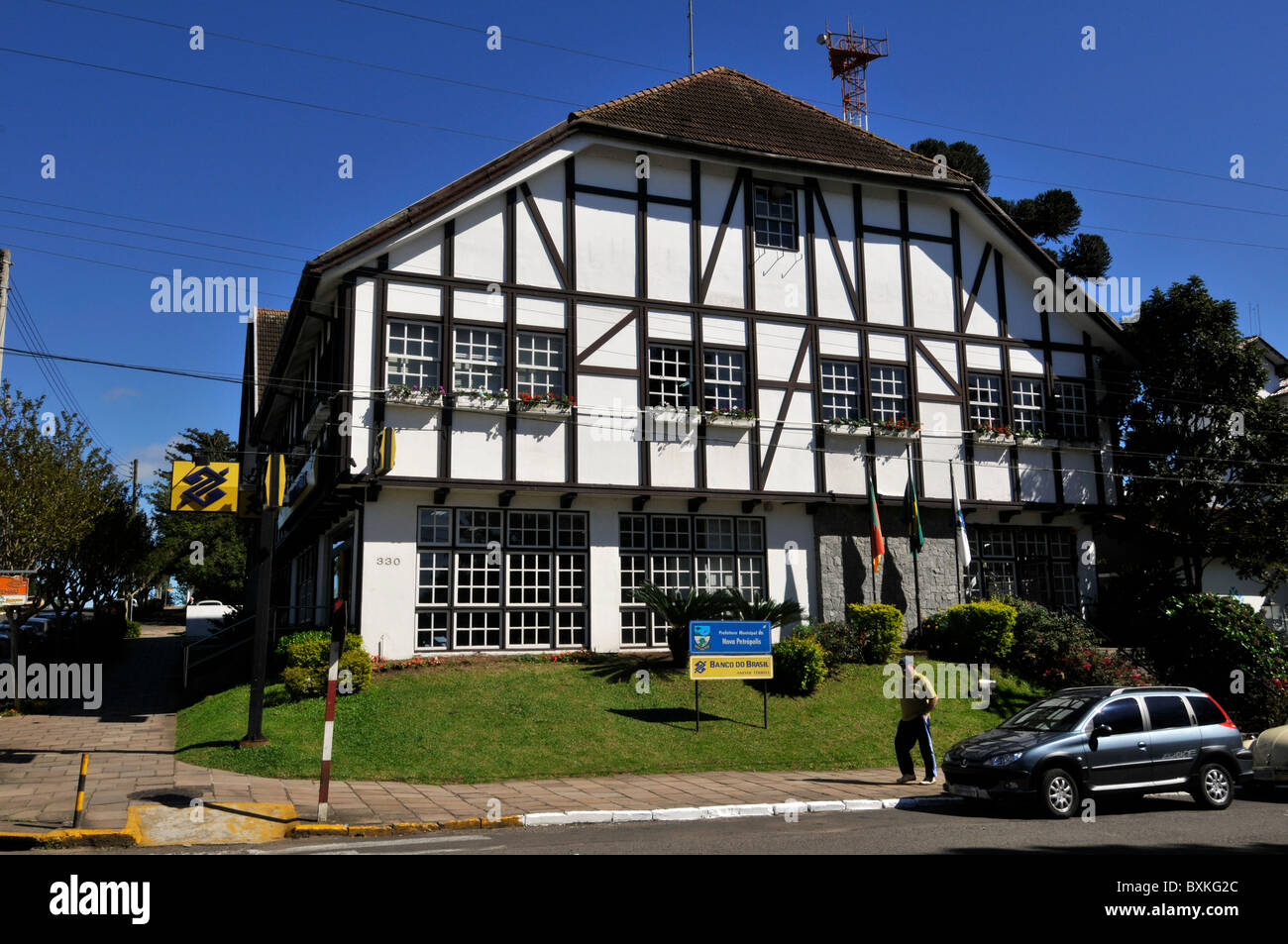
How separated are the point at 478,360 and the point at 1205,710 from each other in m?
14.3

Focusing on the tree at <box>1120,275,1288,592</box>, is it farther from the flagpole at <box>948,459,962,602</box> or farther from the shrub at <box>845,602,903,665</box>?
the shrub at <box>845,602,903,665</box>

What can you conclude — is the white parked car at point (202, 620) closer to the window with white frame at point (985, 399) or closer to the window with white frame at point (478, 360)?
the window with white frame at point (478, 360)

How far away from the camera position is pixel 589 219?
70.2 feet

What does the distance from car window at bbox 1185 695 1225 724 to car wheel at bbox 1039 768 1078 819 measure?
2674mm

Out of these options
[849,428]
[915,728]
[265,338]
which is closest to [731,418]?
[849,428]

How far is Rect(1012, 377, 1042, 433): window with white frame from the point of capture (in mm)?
24703

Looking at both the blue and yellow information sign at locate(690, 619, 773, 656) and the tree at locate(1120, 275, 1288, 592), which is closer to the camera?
the blue and yellow information sign at locate(690, 619, 773, 656)

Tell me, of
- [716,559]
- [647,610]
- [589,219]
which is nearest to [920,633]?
[716,559]

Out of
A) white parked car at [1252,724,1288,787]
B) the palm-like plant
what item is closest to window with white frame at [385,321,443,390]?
the palm-like plant

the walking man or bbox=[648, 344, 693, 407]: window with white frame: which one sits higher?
bbox=[648, 344, 693, 407]: window with white frame

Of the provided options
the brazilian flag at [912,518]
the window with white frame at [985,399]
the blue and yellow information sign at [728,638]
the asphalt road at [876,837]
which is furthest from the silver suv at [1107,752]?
the window with white frame at [985,399]

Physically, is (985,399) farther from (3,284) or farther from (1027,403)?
(3,284)

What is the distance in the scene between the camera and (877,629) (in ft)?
67.7
